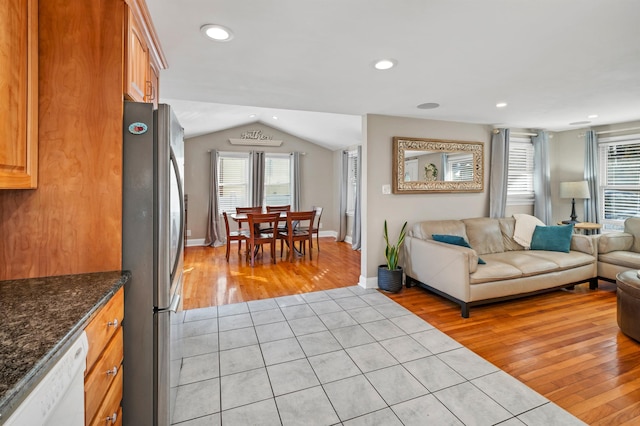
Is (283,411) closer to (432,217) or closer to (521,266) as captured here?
(521,266)

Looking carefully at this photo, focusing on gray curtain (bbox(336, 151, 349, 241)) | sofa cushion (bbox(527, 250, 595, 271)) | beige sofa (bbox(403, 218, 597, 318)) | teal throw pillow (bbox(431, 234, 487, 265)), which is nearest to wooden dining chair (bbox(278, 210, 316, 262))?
gray curtain (bbox(336, 151, 349, 241))

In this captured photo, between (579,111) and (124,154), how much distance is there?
16.0 feet

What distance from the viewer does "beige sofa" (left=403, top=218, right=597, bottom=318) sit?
3021 mm

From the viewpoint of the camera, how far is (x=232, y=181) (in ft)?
23.8

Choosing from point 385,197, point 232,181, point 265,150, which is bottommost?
point 385,197

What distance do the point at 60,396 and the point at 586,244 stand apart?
16.4 feet

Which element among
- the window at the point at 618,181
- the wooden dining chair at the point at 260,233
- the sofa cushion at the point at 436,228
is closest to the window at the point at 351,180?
the wooden dining chair at the point at 260,233

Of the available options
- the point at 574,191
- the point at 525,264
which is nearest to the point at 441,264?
the point at 525,264

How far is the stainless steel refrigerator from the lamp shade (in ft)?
18.5

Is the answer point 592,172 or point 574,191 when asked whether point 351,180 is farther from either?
point 592,172

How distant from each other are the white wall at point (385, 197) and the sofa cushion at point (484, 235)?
38 cm

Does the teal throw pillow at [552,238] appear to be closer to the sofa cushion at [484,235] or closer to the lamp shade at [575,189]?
the sofa cushion at [484,235]

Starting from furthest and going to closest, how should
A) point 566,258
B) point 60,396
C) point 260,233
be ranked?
point 260,233 → point 566,258 → point 60,396

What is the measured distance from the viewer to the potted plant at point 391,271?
3660 millimetres
